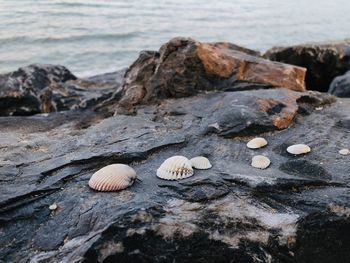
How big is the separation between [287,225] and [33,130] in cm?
385

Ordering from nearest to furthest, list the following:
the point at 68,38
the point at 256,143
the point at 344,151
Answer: the point at 344,151
the point at 256,143
the point at 68,38

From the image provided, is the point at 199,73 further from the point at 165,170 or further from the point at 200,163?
the point at 165,170

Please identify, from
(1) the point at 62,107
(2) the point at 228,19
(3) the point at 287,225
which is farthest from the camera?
(2) the point at 228,19

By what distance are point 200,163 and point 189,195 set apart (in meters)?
0.54

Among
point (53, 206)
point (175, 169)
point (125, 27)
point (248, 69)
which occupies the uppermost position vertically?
point (248, 69)

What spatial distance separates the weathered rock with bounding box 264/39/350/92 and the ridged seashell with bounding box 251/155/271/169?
25.0 ft

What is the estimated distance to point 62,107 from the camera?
8273mm

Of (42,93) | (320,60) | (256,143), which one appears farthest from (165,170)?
(320,60)

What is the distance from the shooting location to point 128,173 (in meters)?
3.63

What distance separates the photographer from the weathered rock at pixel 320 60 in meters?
11.0

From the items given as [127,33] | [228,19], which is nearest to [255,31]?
[228,19]

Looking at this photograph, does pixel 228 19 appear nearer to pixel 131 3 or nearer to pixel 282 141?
pixel 131 3

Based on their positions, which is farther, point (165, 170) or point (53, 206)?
point (165, 170)

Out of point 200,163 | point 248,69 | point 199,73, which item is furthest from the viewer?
point 248,69
